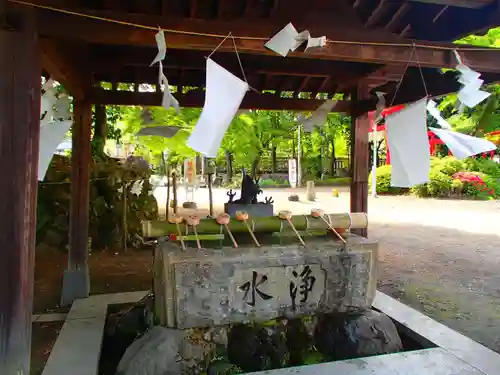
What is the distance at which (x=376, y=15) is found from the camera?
3834mm

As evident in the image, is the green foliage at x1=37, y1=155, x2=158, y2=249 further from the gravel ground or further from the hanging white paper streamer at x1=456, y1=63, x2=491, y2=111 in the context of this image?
the hanging white paper streamer at x1=456, y1=63, x2=491, y2=111

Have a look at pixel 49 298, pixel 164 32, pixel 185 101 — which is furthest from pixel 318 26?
pixel 49 298

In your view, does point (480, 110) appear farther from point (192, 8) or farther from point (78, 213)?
point (78, 213)

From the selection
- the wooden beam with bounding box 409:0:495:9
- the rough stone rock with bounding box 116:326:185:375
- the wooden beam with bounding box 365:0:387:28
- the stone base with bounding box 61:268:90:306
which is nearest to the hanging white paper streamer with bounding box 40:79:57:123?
the stone base with bounding box 61:268:90:306

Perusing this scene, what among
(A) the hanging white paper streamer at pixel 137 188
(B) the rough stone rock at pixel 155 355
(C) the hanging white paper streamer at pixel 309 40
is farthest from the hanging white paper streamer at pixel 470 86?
(A) the hanging white paper streamer at pixel 137 188

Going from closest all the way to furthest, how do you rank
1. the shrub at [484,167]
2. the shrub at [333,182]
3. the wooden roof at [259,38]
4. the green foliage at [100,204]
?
the wooden roof at [259,38]
the green foliage at [100,204]
the shrub at [484,167]
the shrub at [333,182]

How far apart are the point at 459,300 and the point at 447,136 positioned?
2.81 m

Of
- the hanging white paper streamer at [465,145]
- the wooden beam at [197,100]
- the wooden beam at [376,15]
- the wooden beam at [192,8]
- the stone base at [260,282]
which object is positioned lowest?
the stone base at [260,282]

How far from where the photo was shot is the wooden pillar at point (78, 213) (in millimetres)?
5086

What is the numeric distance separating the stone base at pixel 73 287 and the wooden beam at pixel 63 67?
226cm

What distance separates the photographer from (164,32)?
2.85 meters

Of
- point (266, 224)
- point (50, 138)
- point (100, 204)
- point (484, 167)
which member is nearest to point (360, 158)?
point (266, 224)

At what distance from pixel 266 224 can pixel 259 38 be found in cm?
170

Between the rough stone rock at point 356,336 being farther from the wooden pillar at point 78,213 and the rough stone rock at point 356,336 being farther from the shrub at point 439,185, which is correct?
the shrub at point 439,185
